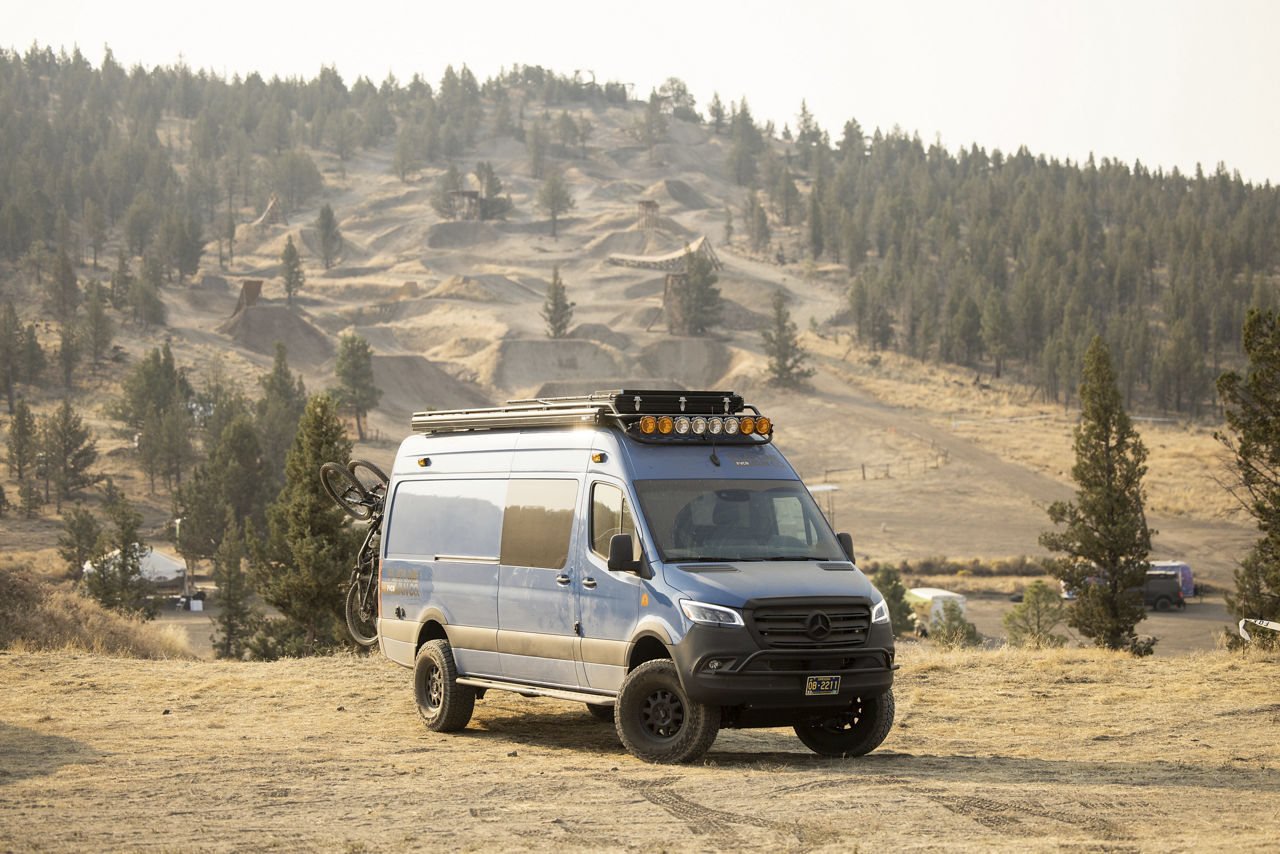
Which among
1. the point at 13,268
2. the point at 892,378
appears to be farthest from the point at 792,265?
the point at 13,268

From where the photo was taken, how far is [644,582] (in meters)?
10.1

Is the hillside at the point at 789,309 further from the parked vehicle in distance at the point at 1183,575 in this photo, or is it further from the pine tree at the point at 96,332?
the parked vehicle in distance at the point at 1183,575

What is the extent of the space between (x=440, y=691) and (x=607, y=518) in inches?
122

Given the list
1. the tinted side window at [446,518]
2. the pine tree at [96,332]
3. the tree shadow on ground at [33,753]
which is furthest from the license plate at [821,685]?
the pine tree at [96,332]

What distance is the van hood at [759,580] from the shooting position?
9.70 metres

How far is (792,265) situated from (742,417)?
526 feet

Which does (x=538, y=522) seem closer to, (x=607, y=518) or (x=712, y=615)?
(x=607, y=518)

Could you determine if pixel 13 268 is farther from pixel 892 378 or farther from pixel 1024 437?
pixel 1024 437

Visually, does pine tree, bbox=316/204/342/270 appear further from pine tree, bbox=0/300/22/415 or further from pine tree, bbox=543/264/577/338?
pine tree, bbox=0/300/22/415

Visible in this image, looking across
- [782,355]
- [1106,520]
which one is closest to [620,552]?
[1106,520]

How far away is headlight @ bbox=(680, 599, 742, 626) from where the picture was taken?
31.5ft

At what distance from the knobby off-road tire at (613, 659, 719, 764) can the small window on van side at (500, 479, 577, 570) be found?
1480 mm

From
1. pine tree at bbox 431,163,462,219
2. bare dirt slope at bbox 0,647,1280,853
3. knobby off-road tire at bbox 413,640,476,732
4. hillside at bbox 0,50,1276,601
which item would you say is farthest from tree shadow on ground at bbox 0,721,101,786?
pine tree at bbox 431,163,462,219

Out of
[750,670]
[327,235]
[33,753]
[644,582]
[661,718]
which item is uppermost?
[327,235]
